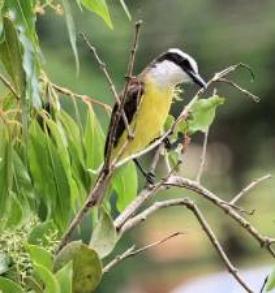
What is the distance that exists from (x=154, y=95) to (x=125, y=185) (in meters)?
0.54

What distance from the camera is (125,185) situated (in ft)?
5.93

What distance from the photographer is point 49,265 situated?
1.28 meters

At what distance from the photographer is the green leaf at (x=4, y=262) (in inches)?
51.2

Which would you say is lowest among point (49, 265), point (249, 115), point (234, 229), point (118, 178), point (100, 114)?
point (234, 229)

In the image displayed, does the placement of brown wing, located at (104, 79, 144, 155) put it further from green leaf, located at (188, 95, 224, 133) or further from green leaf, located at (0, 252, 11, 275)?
green leaf, located at (0, 252, 11, 275)

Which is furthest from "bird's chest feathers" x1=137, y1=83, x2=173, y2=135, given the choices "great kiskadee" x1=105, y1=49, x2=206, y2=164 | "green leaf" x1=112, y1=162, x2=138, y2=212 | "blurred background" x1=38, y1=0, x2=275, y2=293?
"blurred background" x1=38, y1=0, x2=275, y2=293

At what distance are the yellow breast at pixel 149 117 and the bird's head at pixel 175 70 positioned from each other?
0.08 feet

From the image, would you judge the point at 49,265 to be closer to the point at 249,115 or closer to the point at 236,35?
the point at 236,35

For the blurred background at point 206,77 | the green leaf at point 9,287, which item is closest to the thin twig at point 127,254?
the green leaf at point 9,287

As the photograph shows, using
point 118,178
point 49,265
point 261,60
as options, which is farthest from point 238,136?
point 49,265

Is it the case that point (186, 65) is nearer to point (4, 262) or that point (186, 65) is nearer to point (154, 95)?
point (154, 95)

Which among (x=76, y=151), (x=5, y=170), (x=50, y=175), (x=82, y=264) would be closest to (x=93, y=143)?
(x=76, y=151)

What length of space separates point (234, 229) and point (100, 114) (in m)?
3.29

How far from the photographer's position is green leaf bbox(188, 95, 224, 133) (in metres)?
1.49
